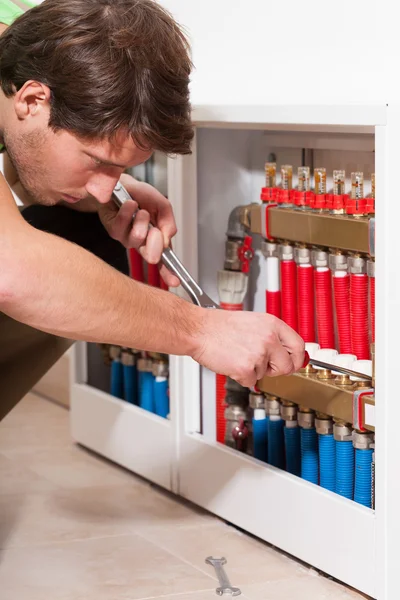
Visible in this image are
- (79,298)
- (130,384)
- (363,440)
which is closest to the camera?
(79,298)

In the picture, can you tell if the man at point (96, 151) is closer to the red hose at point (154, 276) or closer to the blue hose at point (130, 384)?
the red hose at point (154, 276)

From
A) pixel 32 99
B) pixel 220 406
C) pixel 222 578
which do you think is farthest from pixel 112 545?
pixel 32 99

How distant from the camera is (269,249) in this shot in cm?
183

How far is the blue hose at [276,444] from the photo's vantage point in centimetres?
182

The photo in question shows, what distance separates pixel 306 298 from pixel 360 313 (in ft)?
0.45

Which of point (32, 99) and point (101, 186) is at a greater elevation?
point (32, 99)

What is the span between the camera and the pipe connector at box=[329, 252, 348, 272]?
1677 mm

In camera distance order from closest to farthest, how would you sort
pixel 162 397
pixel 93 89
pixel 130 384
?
pixel 93 89 → pixel 162 397 → pixel 130 384

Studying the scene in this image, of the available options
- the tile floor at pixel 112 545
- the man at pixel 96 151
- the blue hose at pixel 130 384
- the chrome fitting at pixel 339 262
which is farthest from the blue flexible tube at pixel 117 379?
the man at pixel 96 151

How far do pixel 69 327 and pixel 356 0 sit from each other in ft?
2.60

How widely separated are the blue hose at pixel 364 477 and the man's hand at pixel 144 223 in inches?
15.5

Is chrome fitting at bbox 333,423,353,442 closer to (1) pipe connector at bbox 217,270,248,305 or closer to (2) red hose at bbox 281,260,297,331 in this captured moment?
(2) red hose at bbox 281,260,297,331

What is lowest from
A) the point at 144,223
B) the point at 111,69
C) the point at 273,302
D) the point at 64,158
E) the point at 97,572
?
the point at 97,572

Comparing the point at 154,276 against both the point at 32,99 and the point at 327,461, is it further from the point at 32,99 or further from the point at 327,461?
the point at 32,99
